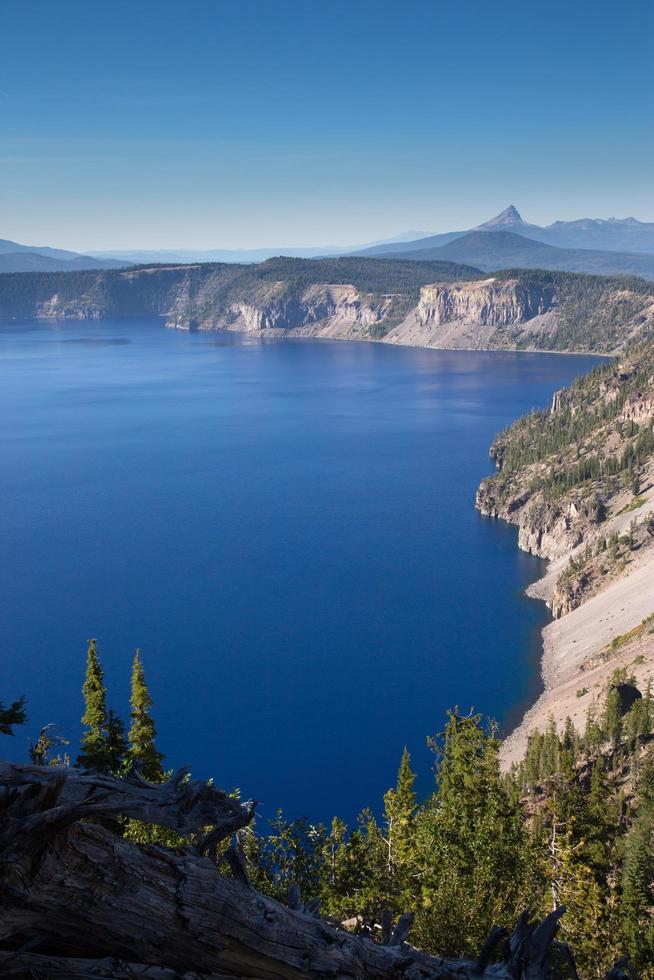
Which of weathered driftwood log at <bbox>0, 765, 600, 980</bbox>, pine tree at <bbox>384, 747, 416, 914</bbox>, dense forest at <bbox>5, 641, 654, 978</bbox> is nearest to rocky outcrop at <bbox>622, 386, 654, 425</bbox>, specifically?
dense forest at <bbox>5, 641, 654, 978</bbox>

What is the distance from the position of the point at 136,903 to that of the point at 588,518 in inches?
4595

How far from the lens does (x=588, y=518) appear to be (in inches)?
4626

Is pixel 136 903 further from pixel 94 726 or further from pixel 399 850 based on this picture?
pixel 94 726

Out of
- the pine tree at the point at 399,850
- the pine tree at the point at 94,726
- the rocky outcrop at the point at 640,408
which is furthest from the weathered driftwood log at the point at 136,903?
the rocky outcrop at the point at 640,408

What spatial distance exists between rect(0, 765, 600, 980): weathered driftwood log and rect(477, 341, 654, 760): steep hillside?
58473mm

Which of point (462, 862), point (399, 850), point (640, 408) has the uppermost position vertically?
point (640, 408)

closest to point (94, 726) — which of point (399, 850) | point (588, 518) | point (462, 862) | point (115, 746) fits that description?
point (115, 746)

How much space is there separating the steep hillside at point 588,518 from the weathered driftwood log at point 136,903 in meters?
58.5

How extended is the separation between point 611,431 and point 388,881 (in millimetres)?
135271

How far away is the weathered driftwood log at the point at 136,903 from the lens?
7.98 meters

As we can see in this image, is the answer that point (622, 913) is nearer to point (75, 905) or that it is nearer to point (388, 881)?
point (388, 881)

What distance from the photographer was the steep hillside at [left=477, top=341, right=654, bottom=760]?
247 ft

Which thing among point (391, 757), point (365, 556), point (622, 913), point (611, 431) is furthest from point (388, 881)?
point (611, 431)

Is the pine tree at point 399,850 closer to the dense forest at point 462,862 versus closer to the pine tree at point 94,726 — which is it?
the dense forest at point 462,862
